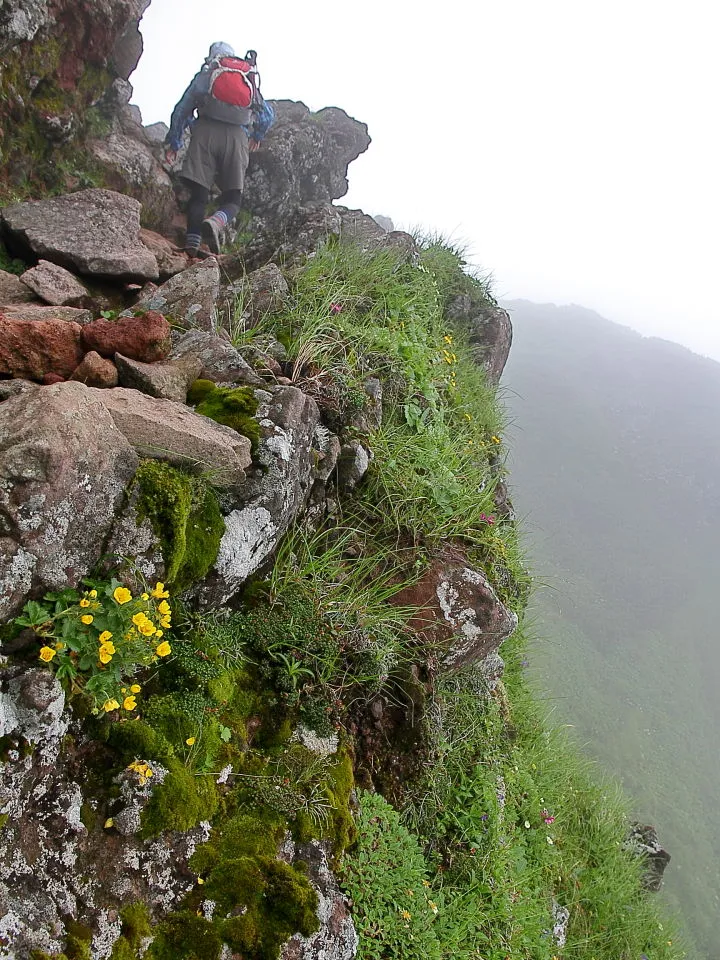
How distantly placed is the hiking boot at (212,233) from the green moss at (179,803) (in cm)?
617

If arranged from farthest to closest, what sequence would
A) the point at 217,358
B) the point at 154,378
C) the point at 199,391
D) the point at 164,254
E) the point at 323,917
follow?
the point at 164,254
the point at 217,358
the point at 199,391
the point at 154,378
the point at 323,917

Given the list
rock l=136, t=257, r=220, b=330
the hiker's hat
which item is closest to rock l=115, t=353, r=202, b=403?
rock l=136, t=257, r=220, b=330

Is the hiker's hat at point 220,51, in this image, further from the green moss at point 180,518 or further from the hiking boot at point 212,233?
the green moss at point 180,518

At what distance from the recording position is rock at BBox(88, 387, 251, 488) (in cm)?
266

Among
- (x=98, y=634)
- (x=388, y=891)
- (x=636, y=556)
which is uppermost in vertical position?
(x=98, y=634)

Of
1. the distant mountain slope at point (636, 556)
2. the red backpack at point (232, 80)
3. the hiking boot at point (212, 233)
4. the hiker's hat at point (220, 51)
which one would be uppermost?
the hiker's hat at point (220, 51)

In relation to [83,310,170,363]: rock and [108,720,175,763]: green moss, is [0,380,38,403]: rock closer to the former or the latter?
[83,310,170,363]: rock

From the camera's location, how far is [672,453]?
111 feet

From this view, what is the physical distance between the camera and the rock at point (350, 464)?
13.3ft

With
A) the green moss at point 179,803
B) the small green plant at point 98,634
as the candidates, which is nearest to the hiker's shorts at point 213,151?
the small green plant at point 98,634

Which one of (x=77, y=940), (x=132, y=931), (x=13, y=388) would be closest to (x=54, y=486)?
(x=13, y=388)

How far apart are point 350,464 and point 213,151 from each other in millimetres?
5091

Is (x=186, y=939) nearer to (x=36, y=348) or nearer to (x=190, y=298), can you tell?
(x=36, y=348)

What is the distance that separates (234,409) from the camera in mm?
3332
